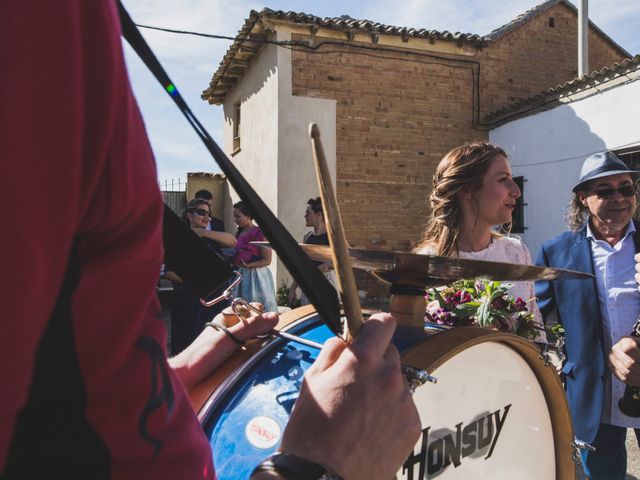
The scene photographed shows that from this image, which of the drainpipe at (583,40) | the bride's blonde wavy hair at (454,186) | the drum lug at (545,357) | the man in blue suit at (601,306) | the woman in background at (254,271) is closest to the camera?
the drum lug at (545,357)

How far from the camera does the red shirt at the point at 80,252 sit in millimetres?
358

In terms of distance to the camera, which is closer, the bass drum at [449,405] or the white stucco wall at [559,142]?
the bass drum at [449,405]

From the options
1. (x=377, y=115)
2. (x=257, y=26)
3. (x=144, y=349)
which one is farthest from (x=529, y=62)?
(x=144, y=349)

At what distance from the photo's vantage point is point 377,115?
35.5 feet

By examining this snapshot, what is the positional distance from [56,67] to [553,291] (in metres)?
3.07

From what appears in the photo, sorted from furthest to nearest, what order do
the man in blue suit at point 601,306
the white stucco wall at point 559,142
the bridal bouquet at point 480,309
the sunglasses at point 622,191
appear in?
the white stucco wall at point 559,142 → the sunglasses at point 622,191 → the man in blue suit at point 601,306 → the bridal bouquet at point 480,309

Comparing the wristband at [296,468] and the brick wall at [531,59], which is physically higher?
the brick wall at [531,59]

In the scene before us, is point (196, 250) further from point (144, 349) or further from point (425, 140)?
point (425, 140)

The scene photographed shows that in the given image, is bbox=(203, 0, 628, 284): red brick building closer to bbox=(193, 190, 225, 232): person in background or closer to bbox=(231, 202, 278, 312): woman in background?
bbox=(193, 190, 225, 232): person in background

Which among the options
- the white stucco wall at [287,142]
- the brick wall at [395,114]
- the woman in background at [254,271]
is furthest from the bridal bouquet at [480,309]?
the brick wall at [395,114]

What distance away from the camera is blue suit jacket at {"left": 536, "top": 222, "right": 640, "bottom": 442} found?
2.65 metres

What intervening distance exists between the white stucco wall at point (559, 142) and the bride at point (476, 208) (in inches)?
266

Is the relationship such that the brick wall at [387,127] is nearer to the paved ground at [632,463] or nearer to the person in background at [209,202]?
the person in background at [209,202]

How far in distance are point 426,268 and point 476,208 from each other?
6.02ft
